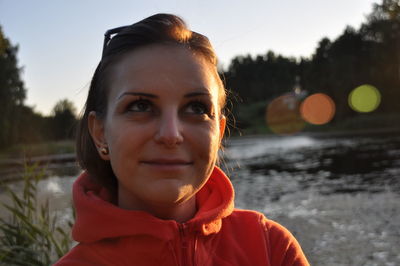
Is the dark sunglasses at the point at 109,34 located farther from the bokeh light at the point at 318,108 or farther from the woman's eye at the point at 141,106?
the bokeh light at the point at 318,108

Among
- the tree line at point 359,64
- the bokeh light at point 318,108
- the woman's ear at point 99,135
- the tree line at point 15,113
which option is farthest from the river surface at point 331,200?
the bokeh light at point 318,108

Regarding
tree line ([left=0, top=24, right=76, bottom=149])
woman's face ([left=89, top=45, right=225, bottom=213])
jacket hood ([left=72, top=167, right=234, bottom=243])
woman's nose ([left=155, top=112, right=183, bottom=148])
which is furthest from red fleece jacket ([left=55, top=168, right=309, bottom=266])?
tree line ([left=0, top=24, right=76, bottom=149])

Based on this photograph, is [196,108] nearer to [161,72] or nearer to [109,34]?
[161,72]

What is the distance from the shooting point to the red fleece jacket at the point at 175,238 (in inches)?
57.9

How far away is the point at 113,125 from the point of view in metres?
1.48

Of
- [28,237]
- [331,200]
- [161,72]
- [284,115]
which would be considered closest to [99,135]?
[161,72]

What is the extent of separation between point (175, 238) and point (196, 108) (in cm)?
48

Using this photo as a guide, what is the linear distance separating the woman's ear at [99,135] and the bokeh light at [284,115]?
53.3m

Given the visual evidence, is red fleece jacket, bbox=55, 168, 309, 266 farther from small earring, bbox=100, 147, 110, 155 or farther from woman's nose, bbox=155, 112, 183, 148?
woman's nose, bbox=155, 112, 183, 148

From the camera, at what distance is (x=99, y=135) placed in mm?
1648

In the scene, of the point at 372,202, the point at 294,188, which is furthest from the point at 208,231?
the point at 294,188

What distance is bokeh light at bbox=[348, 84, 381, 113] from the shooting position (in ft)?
142

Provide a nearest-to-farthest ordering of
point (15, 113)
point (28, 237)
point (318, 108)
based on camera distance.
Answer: point (28, 237)
point (15, 113)
point (318, 108)

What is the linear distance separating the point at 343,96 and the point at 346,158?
26875 millimetres
